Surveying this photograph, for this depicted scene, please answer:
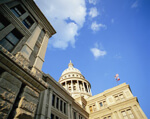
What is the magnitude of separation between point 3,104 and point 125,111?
2717 cm

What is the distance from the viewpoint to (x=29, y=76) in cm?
519

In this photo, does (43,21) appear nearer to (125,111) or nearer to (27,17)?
(27,17)

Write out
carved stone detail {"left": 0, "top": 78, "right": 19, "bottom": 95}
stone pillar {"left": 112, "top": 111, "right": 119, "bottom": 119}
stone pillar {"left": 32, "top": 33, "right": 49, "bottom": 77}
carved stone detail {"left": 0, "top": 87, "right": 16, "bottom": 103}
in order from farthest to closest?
stone pillar {"left": 112, "top": 111, "right": 119, "bottom": 119}, stone pillar {"left": 32, "top": 33, "right": 49, "bottom": 77}, carved stone detail {"left": 0, "top": 78, "right": 19, "bottom": 95}, carved stone detail {"left": 0, "top": 87, "right": 16, "bottom": 103}

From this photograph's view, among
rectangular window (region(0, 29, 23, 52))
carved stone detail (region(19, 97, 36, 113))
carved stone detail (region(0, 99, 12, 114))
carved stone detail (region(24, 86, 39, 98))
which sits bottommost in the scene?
carved stone detail (region(0, 99, 12, 114))

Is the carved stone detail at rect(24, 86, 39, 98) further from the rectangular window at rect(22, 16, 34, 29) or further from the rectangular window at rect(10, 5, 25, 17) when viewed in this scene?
the rectangular window at rect(10, 5, 25, 17)

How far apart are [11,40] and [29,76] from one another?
3511 millimetres

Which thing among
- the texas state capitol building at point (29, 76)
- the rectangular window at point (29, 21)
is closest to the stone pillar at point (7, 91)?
the texas state capitol building at point (29, 76)

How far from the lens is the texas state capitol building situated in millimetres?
4273

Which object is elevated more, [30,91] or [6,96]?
[30,91]

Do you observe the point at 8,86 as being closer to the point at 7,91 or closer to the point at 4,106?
the point at 7,91

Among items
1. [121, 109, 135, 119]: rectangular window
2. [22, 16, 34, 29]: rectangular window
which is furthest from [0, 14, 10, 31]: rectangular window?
[121, 109, 135, 119]: rectangular window

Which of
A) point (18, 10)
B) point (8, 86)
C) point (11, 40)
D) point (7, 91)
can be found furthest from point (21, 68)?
point (18, 10)

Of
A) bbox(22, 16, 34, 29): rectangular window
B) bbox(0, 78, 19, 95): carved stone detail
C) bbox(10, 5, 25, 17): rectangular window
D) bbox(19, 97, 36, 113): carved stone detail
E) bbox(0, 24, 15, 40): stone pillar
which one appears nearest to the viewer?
bbox(0, 78, 19, 95): carved stone detail

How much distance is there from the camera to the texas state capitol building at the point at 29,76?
4.27 metres
